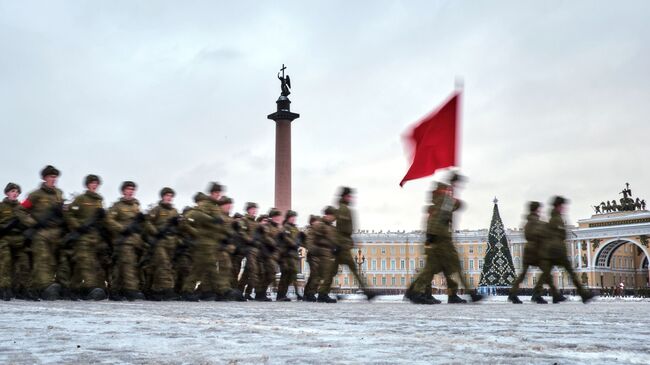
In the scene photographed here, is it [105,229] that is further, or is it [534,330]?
[105,229]

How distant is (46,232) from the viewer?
11.4 metres

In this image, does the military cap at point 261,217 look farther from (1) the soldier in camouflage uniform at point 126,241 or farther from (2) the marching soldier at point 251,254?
(1) the soldier in camouflage uniform at point 126,241

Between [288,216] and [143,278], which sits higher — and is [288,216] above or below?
above

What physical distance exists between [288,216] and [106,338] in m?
12.9

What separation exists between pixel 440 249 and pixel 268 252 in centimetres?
505

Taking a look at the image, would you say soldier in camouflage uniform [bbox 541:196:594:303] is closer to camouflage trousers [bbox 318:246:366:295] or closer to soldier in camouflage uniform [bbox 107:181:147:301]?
camouflage trousers [bbox 318:246:366:295]

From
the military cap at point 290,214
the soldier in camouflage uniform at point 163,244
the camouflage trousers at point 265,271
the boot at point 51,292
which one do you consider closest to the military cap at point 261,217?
the military cap at point 290,214

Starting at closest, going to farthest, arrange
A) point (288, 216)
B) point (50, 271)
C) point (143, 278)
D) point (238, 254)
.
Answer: point (50, 271), point (143, 278), point (238, 254), point (288, 216)

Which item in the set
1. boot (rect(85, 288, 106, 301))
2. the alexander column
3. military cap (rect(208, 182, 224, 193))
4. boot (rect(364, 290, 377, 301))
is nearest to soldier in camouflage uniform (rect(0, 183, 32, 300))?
boot (rect(85, 288, 106, 301))

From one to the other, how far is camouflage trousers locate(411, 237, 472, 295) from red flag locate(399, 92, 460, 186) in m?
1.09

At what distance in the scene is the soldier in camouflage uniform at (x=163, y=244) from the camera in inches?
508

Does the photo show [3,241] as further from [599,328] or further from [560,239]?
[599,328]

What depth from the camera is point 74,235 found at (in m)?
11.9

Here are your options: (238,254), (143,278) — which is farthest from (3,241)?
(238,254)
